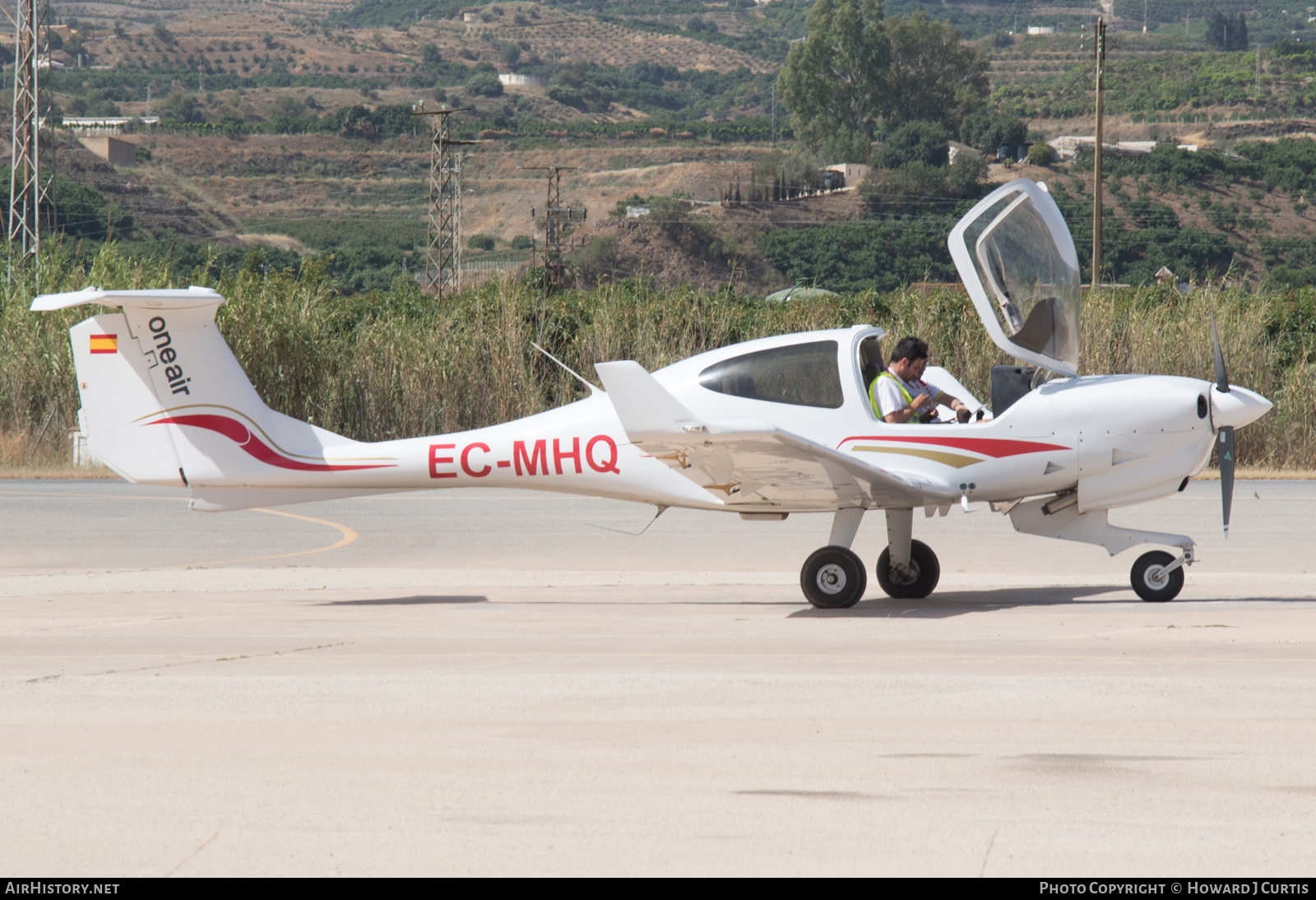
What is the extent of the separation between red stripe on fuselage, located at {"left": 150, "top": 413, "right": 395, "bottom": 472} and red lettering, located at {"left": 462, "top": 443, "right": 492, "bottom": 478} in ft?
3.38

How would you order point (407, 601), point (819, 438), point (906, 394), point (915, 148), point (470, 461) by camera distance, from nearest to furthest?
point (819, 438), point (906, 394), point (470, 461), point (407, 601), point (915, 148)

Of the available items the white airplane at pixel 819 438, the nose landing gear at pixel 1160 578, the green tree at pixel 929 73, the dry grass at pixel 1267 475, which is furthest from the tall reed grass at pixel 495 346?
the green tree at pixel 929 73

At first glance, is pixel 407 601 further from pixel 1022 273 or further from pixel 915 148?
pixel 915 148

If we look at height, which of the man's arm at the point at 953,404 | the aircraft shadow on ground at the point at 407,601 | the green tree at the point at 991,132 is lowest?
the aircraft shadow on ground at the point at 407,601

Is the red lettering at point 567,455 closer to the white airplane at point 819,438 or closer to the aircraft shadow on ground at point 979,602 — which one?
the white airplane at point 819,438

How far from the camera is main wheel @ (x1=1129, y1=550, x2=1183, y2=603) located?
31.6 feet

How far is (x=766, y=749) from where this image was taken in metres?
5.43

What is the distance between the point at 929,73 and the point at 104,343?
149m

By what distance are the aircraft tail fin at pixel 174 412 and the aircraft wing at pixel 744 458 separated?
2743mm

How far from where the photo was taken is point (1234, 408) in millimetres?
9453

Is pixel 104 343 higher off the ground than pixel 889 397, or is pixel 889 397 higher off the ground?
pixel 104 343

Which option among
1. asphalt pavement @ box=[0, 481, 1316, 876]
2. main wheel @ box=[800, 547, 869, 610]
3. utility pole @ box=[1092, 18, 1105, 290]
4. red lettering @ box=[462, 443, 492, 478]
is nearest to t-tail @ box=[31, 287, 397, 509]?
red lettering @ box=[462, 443, 492, 478]

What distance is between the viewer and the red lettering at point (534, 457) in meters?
10.1

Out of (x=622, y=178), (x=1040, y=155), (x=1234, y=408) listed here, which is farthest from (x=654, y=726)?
(x=622, y=178)
